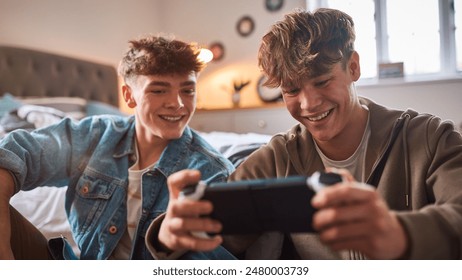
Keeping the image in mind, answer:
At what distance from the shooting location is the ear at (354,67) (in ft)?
1.70

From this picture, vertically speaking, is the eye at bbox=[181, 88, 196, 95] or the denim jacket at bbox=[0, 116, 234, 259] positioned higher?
the eye at bbox=[181, 88, 196, 95]

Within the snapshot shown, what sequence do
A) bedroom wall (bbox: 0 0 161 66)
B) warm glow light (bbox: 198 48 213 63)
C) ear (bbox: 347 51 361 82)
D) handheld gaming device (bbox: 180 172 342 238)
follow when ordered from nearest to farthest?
handheld gaming device (bbox: 180 172 342 238) < ear (bbox: 347 51 361 82) < warm glow light (bbox: 198 48 213 63) < bedroom wall (bbox: 0 0 161 66)

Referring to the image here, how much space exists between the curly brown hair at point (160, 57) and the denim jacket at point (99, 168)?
95mm

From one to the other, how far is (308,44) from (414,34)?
18 cm

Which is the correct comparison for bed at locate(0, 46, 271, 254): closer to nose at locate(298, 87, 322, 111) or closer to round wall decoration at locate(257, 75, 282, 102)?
round wall decoration at locate(257, 75, 282, 102)

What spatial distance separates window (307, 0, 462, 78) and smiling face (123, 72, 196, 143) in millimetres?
205

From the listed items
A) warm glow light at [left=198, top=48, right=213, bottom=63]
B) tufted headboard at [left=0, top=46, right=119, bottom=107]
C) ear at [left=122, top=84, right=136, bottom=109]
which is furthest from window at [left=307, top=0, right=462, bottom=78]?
tufted headboard at [left=0, top=46, right=119, bottom=107]

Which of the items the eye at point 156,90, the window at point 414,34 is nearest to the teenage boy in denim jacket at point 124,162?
the eye at point 156,90

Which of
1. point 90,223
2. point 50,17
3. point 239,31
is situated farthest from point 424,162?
point 50,17

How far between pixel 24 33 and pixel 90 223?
432 mm

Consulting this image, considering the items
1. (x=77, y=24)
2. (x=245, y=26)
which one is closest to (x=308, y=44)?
(x=245, y=26)

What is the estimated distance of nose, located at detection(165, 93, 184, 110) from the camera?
0.59m

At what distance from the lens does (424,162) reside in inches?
18.2

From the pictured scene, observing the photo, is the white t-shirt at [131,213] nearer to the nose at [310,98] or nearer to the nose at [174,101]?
the nose at [174,101]
